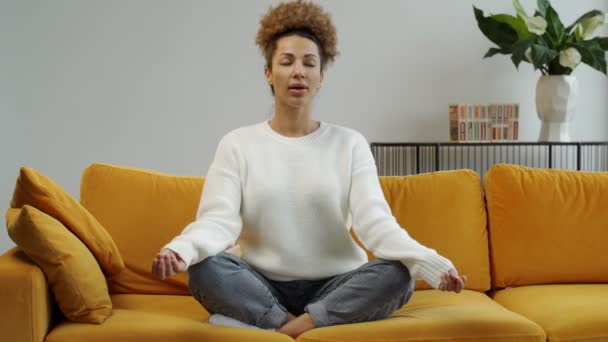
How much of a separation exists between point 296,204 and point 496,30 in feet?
7.15

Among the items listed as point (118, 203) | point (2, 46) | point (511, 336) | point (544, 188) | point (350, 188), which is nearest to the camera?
point (511, 336)

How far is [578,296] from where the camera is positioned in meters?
2.49

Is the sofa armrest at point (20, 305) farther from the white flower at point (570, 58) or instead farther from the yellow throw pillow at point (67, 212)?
the white flower at point (570, 58)

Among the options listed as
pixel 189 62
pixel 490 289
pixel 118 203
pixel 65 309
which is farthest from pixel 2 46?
pixel 490 289

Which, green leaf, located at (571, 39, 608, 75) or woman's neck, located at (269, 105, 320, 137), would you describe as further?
green leaf, located at (571, 39, 608, 75)

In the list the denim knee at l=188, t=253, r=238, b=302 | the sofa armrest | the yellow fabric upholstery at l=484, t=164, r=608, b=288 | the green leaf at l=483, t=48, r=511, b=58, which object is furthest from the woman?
the green leaf at l=483, t=48, r=511, b=58

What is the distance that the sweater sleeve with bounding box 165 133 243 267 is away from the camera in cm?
207

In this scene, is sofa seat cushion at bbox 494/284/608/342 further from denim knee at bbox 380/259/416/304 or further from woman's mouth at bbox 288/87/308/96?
woman's mouth at bbox 288/87/308/96

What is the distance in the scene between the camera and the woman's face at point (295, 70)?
2.37 meters

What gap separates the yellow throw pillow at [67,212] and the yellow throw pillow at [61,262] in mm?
64

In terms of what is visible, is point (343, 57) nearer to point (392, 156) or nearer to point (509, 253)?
point (392, 156)

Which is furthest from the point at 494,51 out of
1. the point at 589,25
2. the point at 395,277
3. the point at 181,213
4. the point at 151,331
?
the point at 151,331

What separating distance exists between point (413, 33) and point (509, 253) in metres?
1.89

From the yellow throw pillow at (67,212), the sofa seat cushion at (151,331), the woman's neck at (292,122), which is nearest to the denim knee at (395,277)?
the sofa seat cushion at (151,331)
